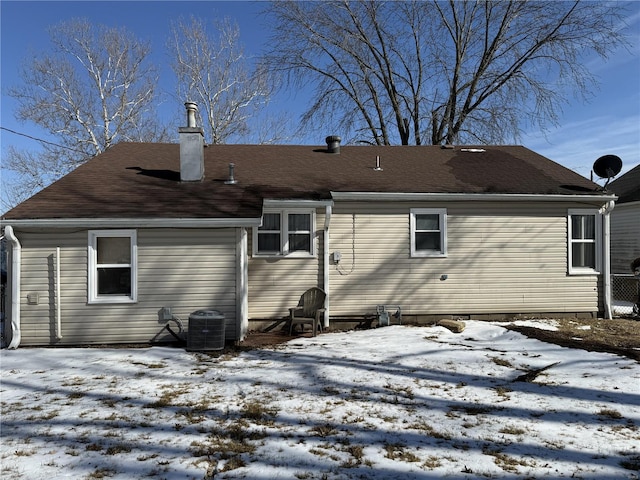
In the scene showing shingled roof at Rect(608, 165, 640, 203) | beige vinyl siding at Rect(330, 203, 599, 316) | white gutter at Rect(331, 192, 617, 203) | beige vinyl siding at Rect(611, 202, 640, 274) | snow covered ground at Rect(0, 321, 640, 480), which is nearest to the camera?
snow covered ground at Rect(0, 321, 640, 480)

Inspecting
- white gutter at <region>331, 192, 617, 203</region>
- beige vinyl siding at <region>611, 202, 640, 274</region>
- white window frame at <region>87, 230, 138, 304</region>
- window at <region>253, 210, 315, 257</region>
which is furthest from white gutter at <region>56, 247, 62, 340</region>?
beige vinyl siding at <region>611, 202, 640, 274</region>

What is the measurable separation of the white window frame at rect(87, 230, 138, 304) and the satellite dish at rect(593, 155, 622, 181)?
36.7 feet

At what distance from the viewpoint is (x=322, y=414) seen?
448 centimetres

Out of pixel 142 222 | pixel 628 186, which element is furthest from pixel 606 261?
pixel 142 222

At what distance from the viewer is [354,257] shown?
9.48 m

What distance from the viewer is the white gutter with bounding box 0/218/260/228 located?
7586 mm

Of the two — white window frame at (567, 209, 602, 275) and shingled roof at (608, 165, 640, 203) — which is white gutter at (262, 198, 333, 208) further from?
shingled roof at (608, 165, 640, 203)

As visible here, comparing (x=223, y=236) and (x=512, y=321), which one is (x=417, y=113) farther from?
(x=223, y=236)

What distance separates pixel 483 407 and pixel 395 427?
118 cm

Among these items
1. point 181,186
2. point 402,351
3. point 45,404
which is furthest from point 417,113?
point 45,404

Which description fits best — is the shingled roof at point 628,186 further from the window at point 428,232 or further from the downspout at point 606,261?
the window at point 428,232

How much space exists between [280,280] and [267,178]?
258 cm

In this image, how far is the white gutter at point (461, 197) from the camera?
9336mm

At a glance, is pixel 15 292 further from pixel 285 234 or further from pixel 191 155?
pixel 285 234
